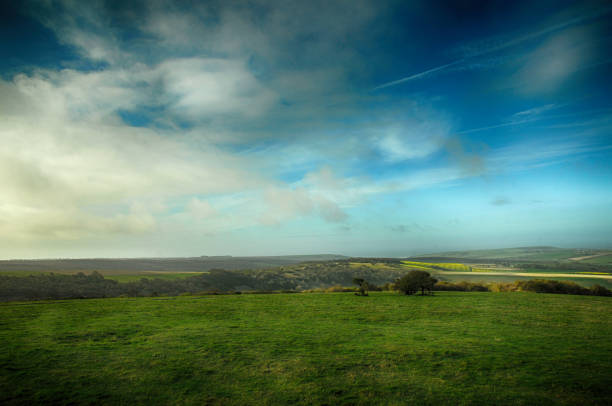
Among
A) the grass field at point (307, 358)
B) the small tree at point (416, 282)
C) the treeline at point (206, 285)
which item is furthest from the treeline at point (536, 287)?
the grass field at point (307, 358)

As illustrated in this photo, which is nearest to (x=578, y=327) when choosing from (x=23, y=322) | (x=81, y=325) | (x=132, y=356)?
(x=132, y=356)

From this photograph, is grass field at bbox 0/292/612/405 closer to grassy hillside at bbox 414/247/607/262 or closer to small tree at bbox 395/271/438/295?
small tree at bbox 395/271/438/295

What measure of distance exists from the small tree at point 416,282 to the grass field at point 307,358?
9.33m

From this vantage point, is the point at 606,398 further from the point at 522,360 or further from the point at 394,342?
the point at 394,342

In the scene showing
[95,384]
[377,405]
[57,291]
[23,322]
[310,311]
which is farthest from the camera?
[57,291]

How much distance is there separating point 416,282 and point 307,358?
21.4 metres

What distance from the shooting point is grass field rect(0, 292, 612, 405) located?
776 cm

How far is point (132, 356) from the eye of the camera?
34.7ft

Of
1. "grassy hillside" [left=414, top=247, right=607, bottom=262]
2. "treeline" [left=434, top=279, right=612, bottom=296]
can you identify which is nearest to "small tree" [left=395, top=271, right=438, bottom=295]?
"treeline" [left=434, top=279, right=612, bottom=296]

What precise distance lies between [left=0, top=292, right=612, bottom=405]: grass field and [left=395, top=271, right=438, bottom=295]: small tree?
30.6 feet

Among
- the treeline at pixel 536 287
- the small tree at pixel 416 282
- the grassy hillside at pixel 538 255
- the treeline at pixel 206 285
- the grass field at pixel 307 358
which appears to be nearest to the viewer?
the grass field at pixel 307 358

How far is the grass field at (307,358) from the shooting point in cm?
776

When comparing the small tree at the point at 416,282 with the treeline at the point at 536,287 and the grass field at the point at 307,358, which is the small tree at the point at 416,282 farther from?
the grass field at the point at 307,358

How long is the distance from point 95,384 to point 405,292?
26.9 metres
